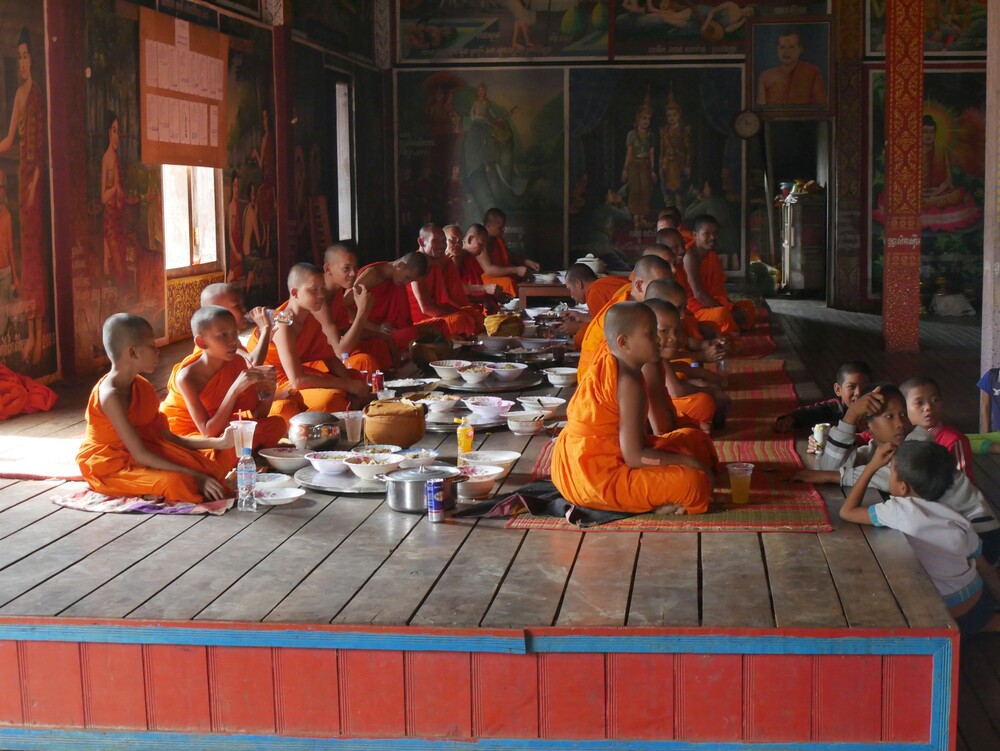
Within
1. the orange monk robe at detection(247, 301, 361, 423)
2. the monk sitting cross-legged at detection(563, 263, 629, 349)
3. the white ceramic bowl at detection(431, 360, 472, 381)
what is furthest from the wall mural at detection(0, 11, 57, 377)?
the monk sitting cross-legged at detection(563, 263, 629, 349)

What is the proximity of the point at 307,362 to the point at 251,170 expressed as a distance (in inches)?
270

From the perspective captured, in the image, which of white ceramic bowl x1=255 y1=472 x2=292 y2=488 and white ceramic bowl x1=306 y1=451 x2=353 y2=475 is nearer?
white ceramic bowl x1=255 y1=472 x2=292 y2=488

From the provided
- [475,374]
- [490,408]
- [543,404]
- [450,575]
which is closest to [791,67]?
[475,374]

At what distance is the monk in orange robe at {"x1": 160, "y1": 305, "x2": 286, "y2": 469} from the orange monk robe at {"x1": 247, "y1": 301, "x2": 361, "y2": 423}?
43 centimetres

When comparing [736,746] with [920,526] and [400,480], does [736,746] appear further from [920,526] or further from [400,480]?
[400,480]

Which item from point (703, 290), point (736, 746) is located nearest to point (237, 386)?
point (736, 746)

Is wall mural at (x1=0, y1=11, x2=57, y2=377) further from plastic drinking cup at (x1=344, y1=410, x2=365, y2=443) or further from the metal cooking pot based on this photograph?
the metal cooking pot

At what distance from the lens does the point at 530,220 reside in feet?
61.5

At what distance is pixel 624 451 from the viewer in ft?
16.0

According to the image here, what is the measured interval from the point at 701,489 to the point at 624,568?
0.74m

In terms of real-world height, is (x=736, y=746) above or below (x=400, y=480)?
below

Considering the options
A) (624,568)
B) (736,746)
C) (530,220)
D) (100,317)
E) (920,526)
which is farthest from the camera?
(530,220)

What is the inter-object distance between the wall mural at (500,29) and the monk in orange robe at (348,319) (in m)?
→ 10.4

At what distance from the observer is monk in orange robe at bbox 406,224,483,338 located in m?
10.4
